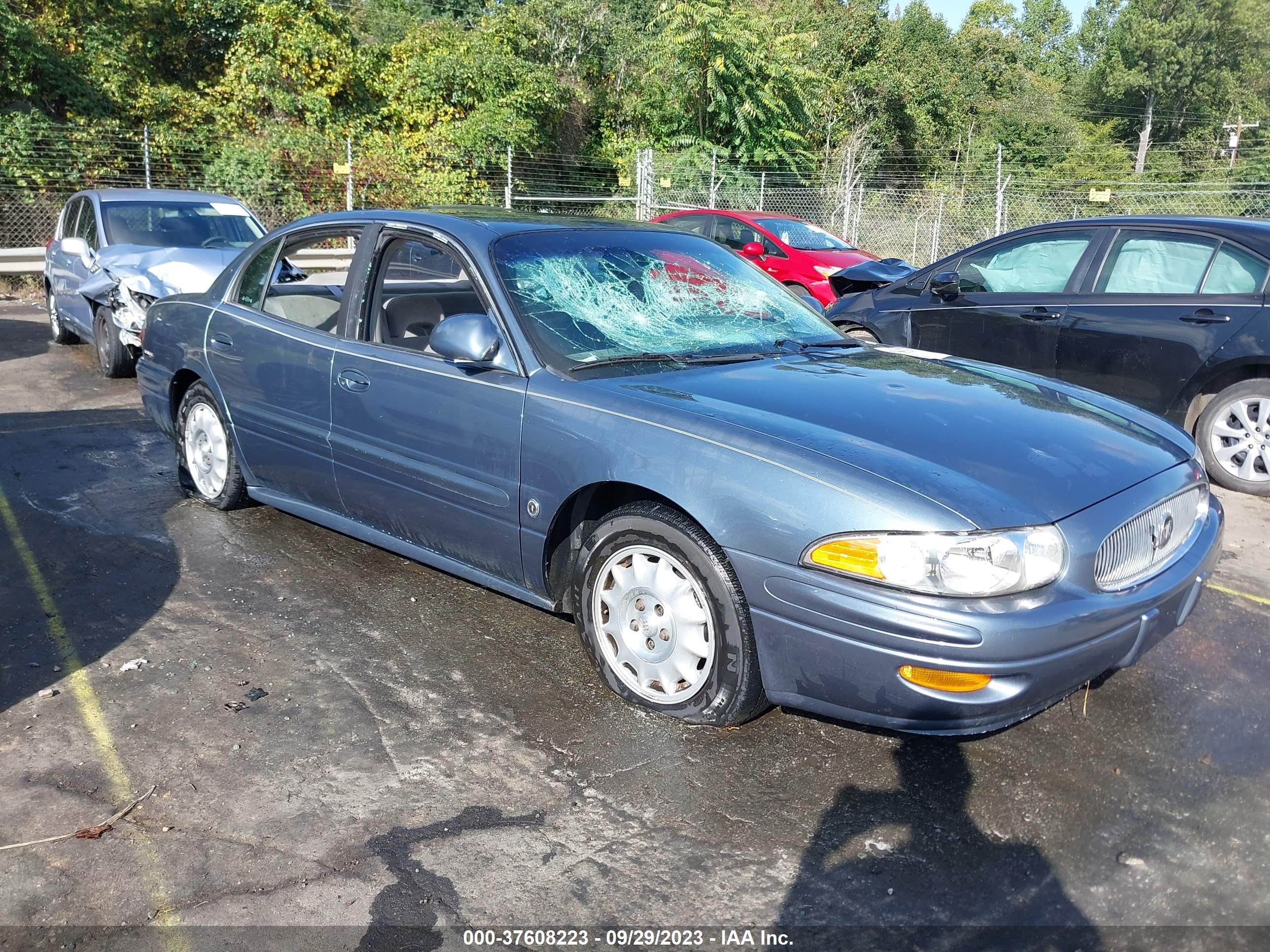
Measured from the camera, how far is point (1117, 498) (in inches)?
127

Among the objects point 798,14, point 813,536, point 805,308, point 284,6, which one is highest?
point 798,14

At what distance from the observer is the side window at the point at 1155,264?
21.7 ft

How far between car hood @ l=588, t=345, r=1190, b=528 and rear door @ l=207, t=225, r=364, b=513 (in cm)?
155

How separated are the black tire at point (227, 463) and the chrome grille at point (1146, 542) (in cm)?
393

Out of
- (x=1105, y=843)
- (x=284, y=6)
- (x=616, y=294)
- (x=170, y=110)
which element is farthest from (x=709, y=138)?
(x=1105, y=843)

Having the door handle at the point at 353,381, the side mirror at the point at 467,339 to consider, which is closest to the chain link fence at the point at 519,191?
the door handle at the point at 353,381

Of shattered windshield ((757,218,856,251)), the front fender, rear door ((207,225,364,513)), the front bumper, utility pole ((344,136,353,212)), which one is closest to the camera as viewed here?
the front bumper

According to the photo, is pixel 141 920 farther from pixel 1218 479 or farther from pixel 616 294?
pixel 1218 479

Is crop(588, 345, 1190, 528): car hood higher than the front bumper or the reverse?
higher

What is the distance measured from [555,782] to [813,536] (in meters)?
1.05

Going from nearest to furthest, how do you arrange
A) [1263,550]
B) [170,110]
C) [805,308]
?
1. [805,308]
2. [1263,550]
3. [170,110]

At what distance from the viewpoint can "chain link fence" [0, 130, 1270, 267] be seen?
17.7 metres

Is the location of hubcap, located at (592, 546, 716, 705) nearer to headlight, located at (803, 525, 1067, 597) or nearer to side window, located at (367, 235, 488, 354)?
headlight, located at (803, 525, 1067, 597)

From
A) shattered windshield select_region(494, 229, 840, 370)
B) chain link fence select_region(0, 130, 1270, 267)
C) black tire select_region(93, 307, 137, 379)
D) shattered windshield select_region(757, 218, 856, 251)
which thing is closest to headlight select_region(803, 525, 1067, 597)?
shattered windshield select_region(494, 229, 840, 370)
